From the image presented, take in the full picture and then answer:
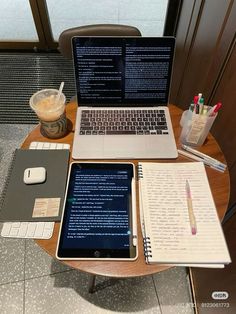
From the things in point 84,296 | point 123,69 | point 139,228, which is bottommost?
point 84,296

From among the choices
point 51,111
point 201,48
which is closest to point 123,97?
point 51,111

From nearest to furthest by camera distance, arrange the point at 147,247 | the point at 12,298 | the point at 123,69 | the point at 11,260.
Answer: the point at 147,247 < the point at 123,69 < the point at 12,298 < the point at 11,260

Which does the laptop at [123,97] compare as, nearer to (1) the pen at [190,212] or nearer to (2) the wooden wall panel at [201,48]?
(1) the pen at [190,212]

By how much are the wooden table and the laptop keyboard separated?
7 centimetres

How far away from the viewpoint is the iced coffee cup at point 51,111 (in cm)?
84

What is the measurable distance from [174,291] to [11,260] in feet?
2.77

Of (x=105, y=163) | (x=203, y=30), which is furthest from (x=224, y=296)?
(x=203, y=30)

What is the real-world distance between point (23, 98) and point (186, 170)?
67.2 inches

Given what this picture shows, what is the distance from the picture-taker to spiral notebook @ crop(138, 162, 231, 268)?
640 mm

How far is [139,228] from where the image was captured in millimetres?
708

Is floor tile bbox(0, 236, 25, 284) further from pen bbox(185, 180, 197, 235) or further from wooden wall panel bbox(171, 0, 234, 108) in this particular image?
wooden wall panel bbox(171, 0, 234, 108)

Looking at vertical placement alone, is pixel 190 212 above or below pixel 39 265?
above

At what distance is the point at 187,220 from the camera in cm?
70

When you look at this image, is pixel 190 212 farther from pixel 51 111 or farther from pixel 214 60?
pixel 214 60
